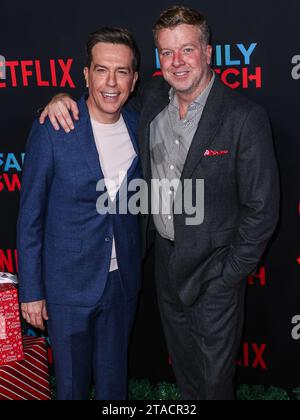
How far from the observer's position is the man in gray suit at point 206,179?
215 centimetres

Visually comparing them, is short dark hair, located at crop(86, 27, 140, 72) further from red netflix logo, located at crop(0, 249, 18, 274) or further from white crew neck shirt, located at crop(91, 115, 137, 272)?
red netflix logo, located at crop(0, 249, 18, 274)

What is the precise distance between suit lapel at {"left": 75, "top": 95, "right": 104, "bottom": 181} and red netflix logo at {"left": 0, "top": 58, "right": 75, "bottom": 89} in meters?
0.61

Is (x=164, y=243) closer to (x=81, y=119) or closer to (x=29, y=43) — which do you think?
(x=81, y=119)

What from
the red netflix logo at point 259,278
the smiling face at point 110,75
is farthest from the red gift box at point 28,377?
the smiling face at point 110,75

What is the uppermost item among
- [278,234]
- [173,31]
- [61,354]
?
[173,31]

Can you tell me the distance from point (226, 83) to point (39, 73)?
886mm

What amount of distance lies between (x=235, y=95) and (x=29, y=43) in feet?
3.59

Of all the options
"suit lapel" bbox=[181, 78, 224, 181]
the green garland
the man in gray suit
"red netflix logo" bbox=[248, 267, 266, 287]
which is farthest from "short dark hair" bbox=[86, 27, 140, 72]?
the green garland

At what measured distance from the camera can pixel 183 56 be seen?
84.9 inches

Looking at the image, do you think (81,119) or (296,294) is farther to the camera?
(296,294)

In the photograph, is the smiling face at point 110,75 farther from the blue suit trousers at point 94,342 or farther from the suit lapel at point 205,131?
the blue suit trousers at point 94,342

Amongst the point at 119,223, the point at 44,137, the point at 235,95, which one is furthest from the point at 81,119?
the point at 235,95

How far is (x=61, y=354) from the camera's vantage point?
2402mm

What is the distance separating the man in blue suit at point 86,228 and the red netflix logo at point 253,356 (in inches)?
31.8
